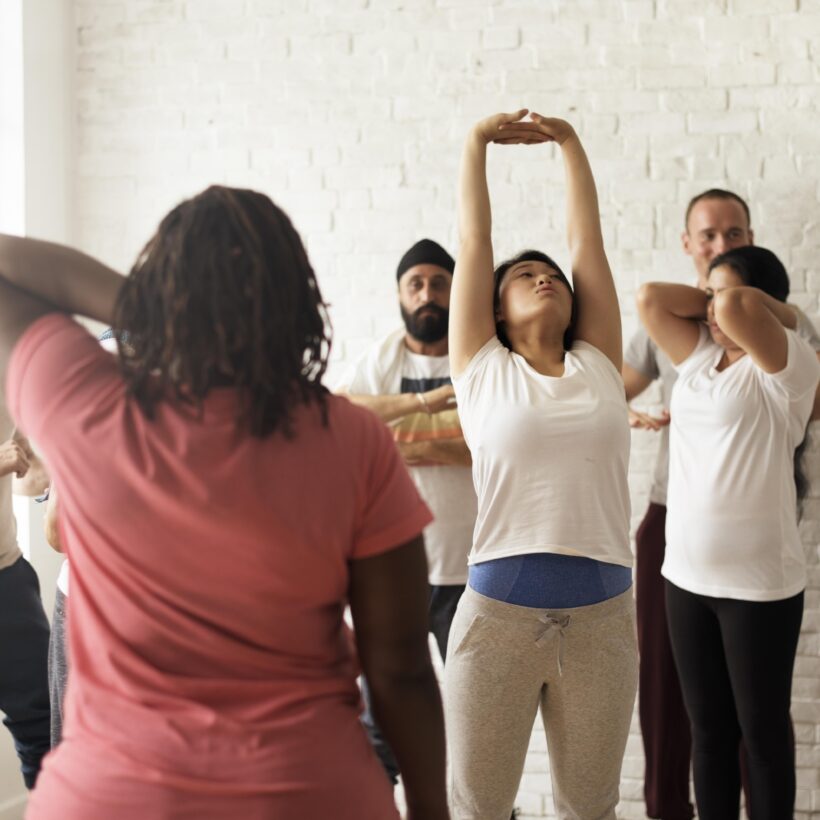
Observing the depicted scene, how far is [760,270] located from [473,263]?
40.6 inches

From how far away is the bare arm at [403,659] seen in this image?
43.6 inches

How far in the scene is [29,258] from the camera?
1.17 m

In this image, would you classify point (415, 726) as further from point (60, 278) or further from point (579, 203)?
point (579, 203)

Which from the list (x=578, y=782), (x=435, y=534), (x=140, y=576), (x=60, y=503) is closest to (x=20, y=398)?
(x=60, y=503)

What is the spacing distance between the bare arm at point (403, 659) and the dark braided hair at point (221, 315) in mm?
188

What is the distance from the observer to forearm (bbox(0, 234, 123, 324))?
1.17 meters

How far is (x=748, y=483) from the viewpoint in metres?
2.49


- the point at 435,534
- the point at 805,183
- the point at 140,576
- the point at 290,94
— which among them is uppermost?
the point at 290,94

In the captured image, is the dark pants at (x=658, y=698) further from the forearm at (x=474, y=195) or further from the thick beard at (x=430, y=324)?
the forearm at (x=474, y=195)

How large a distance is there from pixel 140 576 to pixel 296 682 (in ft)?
0.63

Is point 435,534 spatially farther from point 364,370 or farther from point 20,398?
point 20,398

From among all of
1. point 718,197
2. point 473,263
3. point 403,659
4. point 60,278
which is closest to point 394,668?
point 403,659

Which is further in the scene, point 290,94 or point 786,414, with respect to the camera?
point 290,94

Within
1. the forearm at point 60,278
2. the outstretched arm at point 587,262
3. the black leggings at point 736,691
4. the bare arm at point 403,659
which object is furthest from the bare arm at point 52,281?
the black leggings at point 736,691
